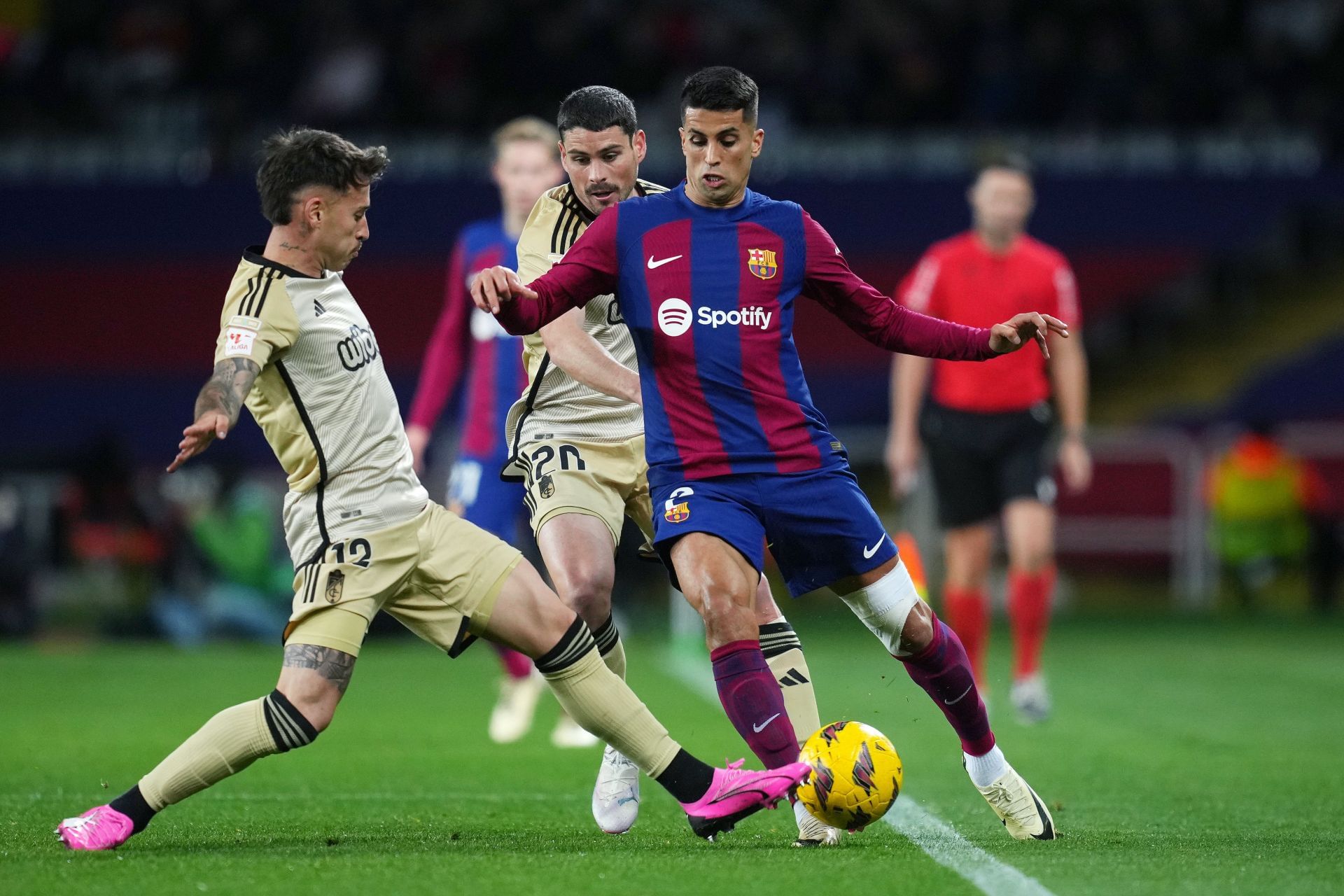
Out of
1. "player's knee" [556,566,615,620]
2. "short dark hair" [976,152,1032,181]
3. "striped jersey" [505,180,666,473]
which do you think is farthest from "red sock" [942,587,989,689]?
"player's knee" [556,566,615,620]

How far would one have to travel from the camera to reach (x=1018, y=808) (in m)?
5.19

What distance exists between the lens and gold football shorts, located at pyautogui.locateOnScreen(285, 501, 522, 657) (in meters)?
4.84

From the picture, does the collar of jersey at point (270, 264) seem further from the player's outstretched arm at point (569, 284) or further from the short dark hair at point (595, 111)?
the short dark hair at point (595, 111)

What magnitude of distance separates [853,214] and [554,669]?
1398cm

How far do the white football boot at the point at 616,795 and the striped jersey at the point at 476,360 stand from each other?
8.36 feet

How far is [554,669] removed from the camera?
5.02 meters

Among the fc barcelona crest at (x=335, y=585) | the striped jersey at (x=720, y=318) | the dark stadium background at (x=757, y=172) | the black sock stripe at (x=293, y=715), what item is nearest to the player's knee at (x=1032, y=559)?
the striped jersey at (x=720, y=318)

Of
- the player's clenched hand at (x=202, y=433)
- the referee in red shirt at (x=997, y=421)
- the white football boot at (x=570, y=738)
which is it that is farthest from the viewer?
the referee in red shirt at (x=997, y=421)

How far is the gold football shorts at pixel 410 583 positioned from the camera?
4.84m

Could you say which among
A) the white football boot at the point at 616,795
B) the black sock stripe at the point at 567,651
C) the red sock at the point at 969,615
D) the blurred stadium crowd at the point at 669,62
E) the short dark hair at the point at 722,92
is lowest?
the red sock at the point at 969,615

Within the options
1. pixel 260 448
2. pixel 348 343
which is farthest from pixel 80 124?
pixel 348 343

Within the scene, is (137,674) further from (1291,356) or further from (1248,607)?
(1291,356)

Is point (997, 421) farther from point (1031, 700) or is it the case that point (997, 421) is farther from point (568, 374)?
point (568, 374)

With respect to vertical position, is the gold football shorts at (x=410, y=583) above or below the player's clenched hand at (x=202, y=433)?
below
